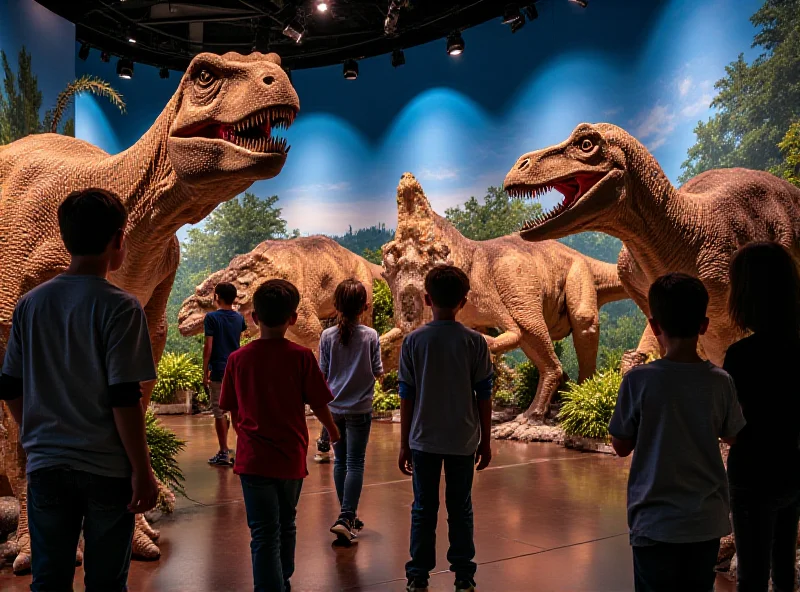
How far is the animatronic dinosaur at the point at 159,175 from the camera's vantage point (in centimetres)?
354

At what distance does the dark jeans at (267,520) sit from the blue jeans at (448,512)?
0.55 metres

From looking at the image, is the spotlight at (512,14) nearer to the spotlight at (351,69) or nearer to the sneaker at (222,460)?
the spotlight at (351,69)

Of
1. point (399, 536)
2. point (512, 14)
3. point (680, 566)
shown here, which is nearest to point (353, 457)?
point (399, 536)

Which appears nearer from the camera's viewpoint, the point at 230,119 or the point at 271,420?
the point at 271,420

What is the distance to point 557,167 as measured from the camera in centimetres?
427

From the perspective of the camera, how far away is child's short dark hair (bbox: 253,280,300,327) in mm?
3006

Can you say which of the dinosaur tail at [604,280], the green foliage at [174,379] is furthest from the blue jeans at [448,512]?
the green foliage at [174,379]

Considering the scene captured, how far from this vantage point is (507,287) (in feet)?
29.2

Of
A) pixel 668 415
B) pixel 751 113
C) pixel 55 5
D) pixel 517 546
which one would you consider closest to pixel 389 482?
pixel 517 546

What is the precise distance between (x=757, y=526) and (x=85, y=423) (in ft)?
6.81

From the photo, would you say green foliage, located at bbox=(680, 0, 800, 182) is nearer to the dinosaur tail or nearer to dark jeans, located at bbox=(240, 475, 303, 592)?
the dinosaur tail

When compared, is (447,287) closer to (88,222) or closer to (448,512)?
(448,512)

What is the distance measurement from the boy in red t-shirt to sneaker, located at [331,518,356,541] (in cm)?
101

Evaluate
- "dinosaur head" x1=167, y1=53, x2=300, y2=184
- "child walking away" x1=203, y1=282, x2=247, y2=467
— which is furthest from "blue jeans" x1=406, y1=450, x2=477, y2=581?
"child walking away" x1=203, y1=282, x2=247, y2=467
